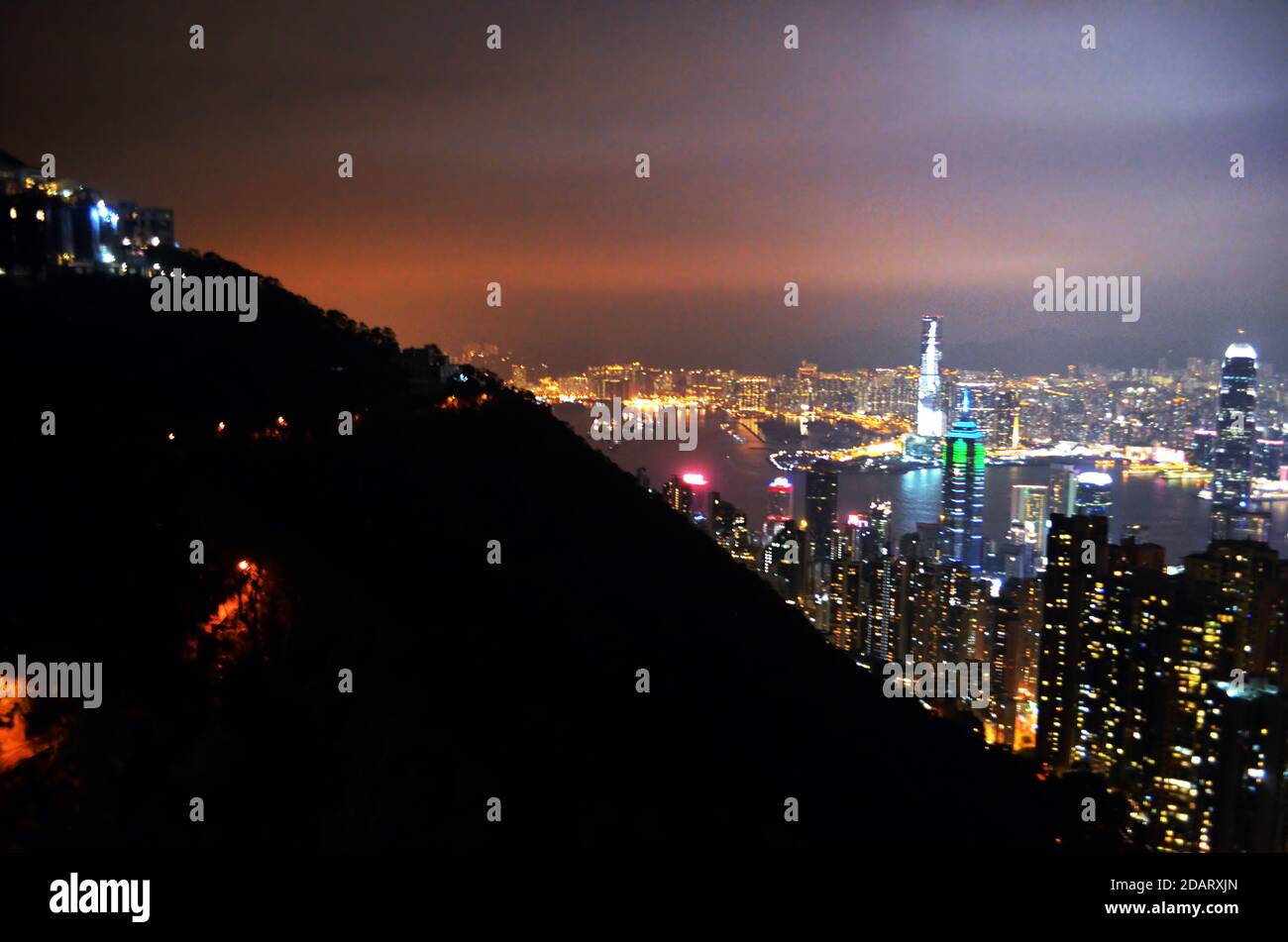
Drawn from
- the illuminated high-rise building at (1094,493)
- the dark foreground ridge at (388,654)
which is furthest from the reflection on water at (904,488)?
the dark foreground ridge at (388,654)

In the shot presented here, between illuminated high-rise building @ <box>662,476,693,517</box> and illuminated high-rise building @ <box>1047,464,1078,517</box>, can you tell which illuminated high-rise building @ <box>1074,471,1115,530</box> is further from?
illuminated high-rise building @ <box>662,476,693,517</box>

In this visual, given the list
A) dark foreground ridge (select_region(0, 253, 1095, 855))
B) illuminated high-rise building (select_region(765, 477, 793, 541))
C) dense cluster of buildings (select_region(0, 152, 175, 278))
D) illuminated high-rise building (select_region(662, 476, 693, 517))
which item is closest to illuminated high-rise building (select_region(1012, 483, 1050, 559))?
illuminated high-rise building (select_region(765, 477, 793, 541))

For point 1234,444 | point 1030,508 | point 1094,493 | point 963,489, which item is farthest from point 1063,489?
point 1234,444

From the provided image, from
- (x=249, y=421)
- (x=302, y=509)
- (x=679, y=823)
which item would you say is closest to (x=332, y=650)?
(x=302, y=509)

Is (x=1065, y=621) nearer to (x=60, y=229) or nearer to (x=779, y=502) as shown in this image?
(x=779, y=502)

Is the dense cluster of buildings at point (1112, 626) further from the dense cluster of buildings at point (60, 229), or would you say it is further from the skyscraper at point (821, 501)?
the dense cluster of buildings at point (60, 229)

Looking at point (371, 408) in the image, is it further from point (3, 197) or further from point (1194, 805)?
point (1194, 805)
